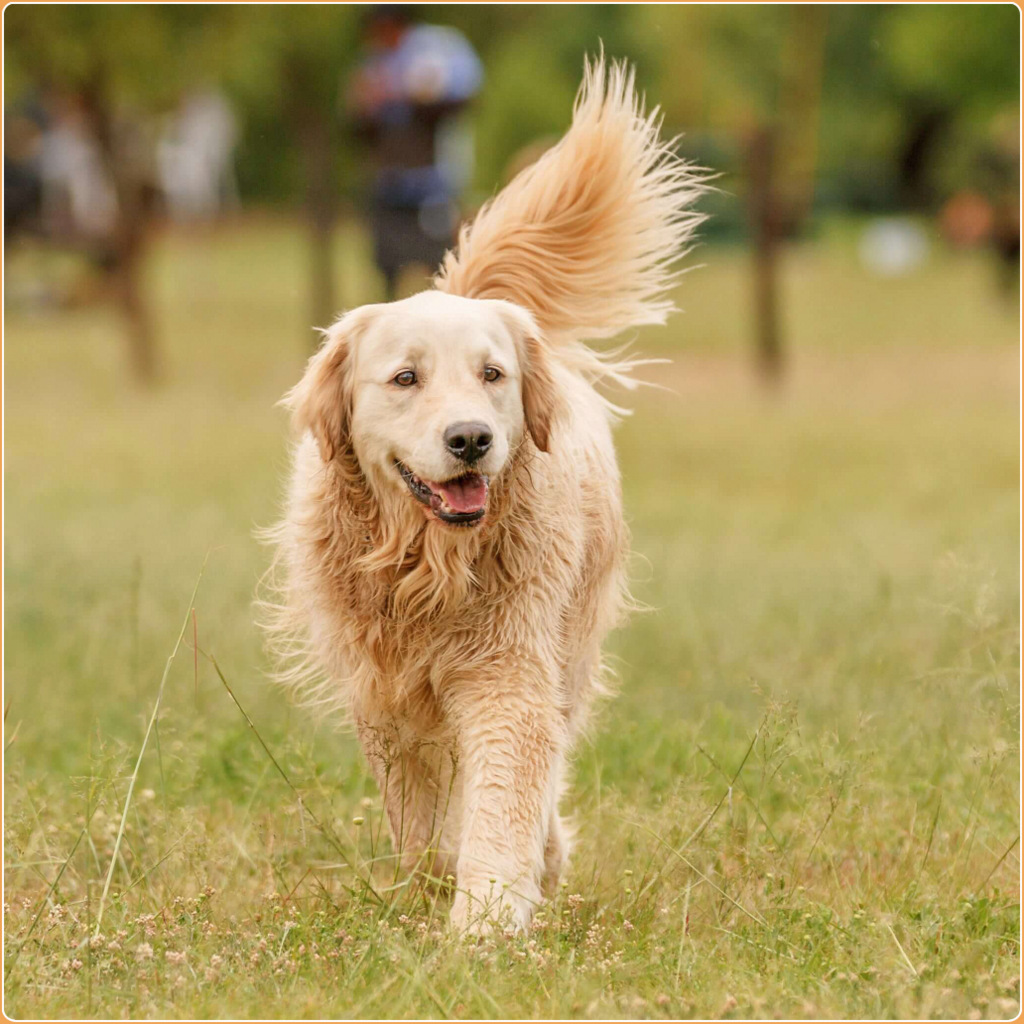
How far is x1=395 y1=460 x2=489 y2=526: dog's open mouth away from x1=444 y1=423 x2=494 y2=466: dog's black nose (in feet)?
0.32

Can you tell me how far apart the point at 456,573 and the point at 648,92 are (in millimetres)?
14060

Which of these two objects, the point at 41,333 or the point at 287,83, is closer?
the point at 287,83

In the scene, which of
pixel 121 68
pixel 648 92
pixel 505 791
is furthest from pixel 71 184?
pixel 505 791

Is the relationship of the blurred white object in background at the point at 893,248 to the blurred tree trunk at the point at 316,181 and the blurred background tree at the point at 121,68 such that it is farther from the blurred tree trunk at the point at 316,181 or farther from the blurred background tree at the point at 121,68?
the blurred background tree at the point at 121,68

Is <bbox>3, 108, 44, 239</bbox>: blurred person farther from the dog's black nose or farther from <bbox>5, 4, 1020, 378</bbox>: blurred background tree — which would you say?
the dog's black nose

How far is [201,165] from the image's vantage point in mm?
42438

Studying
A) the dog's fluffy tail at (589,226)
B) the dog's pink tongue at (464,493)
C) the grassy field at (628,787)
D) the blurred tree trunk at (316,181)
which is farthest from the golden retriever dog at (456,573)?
the blurred tree trunk at (316,181)

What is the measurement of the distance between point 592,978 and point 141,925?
3.47 ft

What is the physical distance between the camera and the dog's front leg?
378 centimetres

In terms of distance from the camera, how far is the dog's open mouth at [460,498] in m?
3.90

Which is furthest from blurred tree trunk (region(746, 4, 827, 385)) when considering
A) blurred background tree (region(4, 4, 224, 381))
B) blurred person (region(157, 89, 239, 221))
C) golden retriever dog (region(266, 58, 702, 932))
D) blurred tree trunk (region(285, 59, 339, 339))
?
blurred person (region(157, 89, 239, 221))

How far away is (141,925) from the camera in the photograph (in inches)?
143

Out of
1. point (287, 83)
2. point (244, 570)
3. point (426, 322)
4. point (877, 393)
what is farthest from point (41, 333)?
point (426, 322)

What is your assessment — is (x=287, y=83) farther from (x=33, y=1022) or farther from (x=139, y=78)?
(x=33, y=1022)
